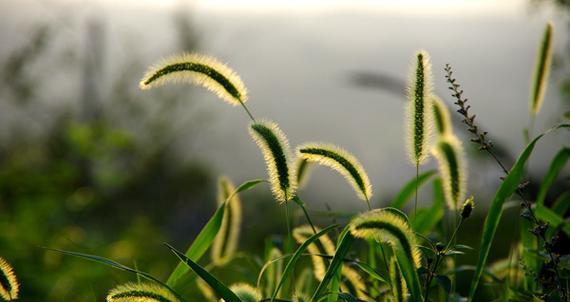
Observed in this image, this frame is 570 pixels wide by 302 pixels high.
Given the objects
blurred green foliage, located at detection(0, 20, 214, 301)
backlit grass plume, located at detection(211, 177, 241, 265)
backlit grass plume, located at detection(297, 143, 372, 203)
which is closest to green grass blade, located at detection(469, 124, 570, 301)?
backlit grass plume, located at detection(297, 143, 372, 203)

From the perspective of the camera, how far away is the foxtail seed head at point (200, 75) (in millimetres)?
1671

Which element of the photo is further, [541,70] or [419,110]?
[541,70]

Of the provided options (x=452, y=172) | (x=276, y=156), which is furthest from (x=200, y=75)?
(x=452, y=172)

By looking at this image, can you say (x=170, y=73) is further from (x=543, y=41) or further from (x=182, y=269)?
(x=543, y=41)

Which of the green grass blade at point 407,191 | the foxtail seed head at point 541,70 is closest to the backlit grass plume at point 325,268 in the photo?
the green grass blade at point 407,191

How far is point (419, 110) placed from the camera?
1564 millimetres

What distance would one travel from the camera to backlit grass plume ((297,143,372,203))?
153cm

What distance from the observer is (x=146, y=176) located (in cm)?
987

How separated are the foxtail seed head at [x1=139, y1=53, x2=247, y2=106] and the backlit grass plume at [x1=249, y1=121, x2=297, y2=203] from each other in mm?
191

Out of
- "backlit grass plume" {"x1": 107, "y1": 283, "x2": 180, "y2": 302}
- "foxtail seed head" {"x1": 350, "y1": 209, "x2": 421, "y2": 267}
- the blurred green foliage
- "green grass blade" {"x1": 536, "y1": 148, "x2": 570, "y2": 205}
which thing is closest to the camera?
"foxtail seed head" {"x1": 350, "y1": 209, "x2": 421, "y2": 267}

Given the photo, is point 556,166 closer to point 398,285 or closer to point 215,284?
point 398,285

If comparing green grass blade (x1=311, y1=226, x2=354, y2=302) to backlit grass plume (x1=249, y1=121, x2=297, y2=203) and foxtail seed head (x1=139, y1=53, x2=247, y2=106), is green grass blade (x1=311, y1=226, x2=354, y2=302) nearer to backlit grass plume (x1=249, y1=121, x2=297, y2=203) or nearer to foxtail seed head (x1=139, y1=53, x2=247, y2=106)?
backlit grass plume (x1=249, y1=121, x2=297, y2=203)

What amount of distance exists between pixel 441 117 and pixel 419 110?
0.61 metres

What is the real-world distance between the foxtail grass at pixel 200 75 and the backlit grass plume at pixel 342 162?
0.19 m
